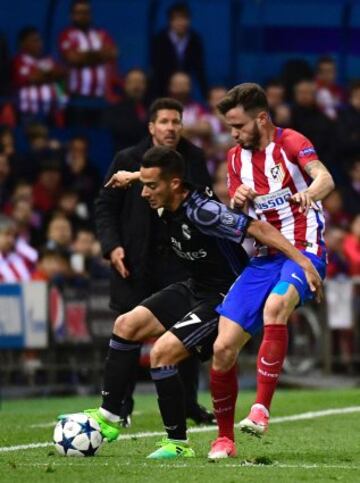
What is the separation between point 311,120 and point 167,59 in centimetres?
203

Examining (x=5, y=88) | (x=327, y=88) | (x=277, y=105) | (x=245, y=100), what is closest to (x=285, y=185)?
(x=245, y=100)

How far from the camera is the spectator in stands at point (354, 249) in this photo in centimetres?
1882

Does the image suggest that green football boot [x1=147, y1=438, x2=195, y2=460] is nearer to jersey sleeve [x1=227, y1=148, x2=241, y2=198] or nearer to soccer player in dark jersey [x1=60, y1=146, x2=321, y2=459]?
soccer player in dark jersey [x1=60, y1=146, x2=321, y2=459]

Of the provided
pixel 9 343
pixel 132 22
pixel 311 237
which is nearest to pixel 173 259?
pixel 311 237

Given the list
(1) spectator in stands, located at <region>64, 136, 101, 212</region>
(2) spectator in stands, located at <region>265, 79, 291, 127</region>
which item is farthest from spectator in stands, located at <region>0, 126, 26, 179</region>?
(2) spectator in stands, located at <region>265, 79, 291, 127</region>

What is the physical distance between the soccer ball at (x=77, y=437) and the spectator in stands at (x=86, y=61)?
1065 centimetres

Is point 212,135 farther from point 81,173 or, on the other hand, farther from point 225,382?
point 225,382

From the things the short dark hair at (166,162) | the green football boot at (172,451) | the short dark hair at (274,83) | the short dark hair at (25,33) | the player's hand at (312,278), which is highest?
the short dark hair at (25,33)

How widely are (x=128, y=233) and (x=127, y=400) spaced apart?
1.27 m

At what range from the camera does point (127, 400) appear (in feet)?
39.4

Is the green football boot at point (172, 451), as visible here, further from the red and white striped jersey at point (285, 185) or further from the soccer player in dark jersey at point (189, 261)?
the red and white striped jersey at point (285, 185)

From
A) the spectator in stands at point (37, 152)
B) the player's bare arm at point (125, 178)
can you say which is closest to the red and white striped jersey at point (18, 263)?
the spectator in stands at point (37, 152)

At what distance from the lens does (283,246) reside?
940 cm

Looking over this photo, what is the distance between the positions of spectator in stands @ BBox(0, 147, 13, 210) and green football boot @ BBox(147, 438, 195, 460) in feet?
31.3
